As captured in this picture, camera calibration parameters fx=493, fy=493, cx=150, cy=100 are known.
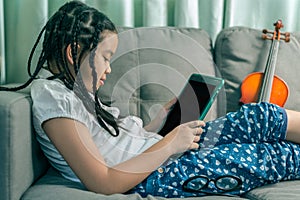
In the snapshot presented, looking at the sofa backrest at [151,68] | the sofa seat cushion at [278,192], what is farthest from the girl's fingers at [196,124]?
the sofa backrest at [151,68]

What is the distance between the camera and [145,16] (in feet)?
6.24

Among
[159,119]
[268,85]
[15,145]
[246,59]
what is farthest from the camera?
[246,59]

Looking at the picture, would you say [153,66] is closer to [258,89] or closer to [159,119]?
[159,119]

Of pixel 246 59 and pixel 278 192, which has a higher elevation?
pixel 246 59

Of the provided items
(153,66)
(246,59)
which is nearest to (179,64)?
(153,66)

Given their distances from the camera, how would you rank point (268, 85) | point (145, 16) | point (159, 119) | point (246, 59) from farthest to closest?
point (145, 16) < point (246, 59) < point (268, 85) < point (159, 119)

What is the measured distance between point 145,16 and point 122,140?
2.37ft

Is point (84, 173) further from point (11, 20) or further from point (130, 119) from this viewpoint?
point (11, 20)

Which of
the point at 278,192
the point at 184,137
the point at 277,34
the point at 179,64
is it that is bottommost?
the point at 278,192

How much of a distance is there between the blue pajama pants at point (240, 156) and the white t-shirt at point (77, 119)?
0.44 ft

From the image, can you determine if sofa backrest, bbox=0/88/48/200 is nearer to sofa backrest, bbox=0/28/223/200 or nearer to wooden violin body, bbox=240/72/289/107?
sofa backrest, bbox=0/28/223/200

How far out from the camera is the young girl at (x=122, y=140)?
1129 mm

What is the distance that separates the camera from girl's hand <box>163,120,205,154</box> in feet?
3.93

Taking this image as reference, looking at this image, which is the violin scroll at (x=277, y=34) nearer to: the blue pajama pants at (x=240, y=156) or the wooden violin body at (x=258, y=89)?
the wooden violin body at (x=258, y=89)
